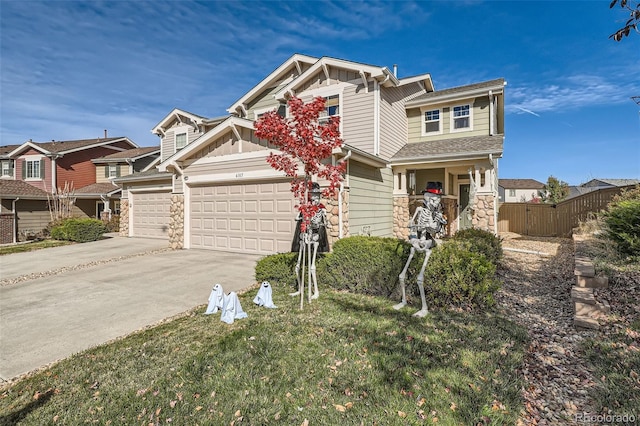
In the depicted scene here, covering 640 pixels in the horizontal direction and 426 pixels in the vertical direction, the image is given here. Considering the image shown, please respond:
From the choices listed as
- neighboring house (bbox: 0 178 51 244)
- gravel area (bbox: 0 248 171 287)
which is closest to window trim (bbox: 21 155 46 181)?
neighboring house (bbox: 0 178 51 244)

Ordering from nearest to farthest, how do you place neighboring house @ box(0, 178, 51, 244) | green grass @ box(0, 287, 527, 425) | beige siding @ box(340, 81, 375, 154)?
green grass @ box(0, 287, 527, 425) → beige siding @ box(340, 81, 375, 154) → neighboring house @ box(0, 178, 51, 244)

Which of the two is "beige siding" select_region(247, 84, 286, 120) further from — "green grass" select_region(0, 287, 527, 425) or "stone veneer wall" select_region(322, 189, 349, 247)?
"green grass" select_region(0, 287, 527, 425)

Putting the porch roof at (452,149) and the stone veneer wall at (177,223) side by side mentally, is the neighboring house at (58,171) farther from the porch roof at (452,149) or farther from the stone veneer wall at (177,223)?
the porch roof at (452,149)

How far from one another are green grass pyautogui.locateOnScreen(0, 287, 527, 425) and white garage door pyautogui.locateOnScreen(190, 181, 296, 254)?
532 centimetres

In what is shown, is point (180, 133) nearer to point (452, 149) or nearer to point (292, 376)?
point (452, 149)

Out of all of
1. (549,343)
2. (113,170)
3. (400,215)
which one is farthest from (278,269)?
(113,170)

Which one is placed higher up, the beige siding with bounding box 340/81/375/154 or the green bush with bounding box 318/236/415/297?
the beige siding with bounding box 340/81/375/154

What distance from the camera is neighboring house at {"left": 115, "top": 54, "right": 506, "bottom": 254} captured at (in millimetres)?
9859

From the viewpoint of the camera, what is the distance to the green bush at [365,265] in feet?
18.2

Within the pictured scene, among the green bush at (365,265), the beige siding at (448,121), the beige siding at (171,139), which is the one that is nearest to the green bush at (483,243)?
the green bush at (365,265)

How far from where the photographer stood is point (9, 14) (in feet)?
29.0

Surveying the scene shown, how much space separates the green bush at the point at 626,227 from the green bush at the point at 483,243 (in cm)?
226

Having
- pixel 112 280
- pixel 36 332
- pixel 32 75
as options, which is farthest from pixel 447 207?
pixel 32 75

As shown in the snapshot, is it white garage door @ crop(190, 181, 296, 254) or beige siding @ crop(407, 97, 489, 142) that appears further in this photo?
beige siding @ crop(407, 97, 489, 142)
